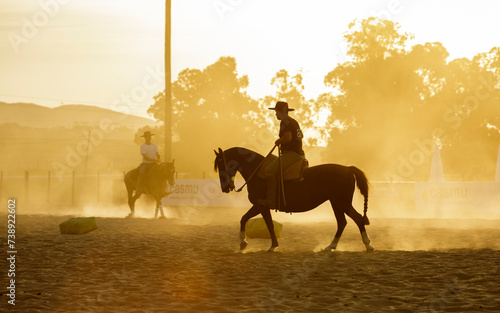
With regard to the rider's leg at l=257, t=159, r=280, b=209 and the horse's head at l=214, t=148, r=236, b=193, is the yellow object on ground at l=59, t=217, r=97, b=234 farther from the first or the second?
the rider's leg at l=257, t=159, r=280, b=209

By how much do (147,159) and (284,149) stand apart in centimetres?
1217

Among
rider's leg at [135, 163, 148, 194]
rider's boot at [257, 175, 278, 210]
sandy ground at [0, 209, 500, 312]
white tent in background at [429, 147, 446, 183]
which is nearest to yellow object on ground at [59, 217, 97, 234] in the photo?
sandy ground at [0, 209, 500, 312]

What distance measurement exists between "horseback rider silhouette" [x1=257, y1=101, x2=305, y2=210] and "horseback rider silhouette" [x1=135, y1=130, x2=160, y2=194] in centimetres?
1114

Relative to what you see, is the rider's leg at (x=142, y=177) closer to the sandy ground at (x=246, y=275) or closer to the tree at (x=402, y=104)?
the sandy ground at (x=246, y=275)

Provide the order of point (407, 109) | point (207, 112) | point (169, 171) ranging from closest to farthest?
point (169, 171), point (407, 109), point (207, 112)

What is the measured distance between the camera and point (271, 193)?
14219 millimetres

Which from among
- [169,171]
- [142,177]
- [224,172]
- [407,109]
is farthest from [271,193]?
[407,109]

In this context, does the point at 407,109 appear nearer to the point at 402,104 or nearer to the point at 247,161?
the point at 402,104

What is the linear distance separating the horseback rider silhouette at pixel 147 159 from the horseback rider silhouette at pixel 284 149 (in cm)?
1114

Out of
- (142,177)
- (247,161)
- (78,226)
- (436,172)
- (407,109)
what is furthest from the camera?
(407,109)

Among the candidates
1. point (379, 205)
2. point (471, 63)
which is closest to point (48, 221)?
point (379, 205)

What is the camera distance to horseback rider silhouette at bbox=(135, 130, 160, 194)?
25.1 m

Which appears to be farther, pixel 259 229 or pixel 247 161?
pixel 259 229

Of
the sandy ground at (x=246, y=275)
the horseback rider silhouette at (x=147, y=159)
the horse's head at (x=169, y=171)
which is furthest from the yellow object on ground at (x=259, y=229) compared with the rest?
the horseback rider silhouette at (x=147, y=159)
